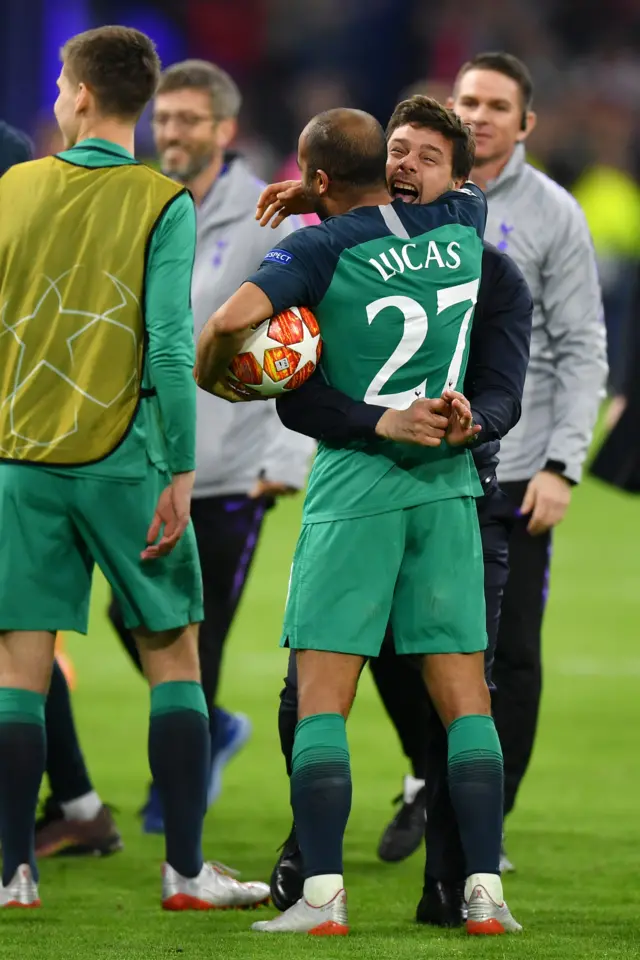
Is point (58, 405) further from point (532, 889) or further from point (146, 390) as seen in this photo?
point (532, 889)

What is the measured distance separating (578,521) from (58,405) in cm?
925

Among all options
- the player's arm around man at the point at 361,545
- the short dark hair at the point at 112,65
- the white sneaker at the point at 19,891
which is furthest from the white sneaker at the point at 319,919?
the short dark hair at the point at 112,65

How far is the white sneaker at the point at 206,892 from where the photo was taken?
4590 mm

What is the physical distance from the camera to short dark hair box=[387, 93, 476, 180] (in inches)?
164

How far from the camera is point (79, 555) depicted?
4.53 meters

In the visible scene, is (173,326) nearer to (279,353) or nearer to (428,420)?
(279,353)

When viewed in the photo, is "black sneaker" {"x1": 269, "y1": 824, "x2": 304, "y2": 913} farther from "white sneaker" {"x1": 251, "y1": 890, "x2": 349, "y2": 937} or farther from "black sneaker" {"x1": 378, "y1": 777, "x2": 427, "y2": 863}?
"black sneaker" {"x1": 378, "y1": 777, "x2": 427, "y2": 863}

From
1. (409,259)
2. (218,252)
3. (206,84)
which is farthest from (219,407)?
(409,259)

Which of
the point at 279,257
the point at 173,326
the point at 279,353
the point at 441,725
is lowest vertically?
the point at 441,725

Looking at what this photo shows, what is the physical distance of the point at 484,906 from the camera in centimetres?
404

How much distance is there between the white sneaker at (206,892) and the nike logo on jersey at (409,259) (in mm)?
1593

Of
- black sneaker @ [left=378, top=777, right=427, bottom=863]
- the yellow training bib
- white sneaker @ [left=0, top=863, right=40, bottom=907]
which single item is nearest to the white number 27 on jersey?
the yellow training bib

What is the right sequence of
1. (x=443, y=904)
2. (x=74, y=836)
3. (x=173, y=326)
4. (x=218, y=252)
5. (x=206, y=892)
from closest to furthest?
(x=443, y=904) → (x=173, y=326) → (x=206, y=892) → (x=74, y=836) → (x=218, y=252)

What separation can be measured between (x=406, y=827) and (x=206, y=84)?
7.61 ft
